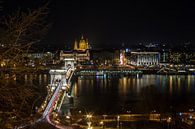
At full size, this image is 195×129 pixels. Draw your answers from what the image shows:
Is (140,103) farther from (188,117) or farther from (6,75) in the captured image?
(6,75)

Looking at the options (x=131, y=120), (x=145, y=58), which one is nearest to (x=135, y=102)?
(x=131, y=120)

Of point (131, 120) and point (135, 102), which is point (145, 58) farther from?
point (131, 120)

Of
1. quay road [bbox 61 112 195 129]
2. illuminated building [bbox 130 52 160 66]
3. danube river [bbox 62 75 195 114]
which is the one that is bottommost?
danube river [bbox 62 75 195 114]

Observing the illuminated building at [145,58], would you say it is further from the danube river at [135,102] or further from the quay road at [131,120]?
the quay road at [131,120]

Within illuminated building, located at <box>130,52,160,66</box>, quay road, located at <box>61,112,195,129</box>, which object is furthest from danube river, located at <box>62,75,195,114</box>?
illuminated building, located at <box>130,52,160,66</box>

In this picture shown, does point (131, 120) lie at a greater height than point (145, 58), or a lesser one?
lesser

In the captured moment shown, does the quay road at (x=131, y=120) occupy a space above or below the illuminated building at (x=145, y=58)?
→ below

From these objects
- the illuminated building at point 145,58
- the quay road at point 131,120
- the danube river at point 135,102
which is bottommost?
the danube river at point 135,102

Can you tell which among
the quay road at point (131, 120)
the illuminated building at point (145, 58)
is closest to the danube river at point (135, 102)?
the quay road at point (131, 120)

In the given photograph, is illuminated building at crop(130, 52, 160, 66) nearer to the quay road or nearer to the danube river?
the danube river

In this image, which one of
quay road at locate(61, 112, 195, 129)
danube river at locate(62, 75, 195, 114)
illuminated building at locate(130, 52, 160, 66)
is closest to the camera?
quay road at locate(61, 112, 195, 129)

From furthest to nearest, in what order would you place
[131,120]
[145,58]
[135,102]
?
[145,58] < [135,102] < [131,120]

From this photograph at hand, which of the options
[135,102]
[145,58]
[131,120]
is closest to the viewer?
[131,120]
